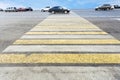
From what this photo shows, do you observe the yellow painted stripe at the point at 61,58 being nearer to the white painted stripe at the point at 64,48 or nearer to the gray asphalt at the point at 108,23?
the white painted stripe at the point at 64,48

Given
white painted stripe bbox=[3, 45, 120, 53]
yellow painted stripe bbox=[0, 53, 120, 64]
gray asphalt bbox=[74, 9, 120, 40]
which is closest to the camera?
yellow painted stripe bbox=[0, 53, 120, 64]

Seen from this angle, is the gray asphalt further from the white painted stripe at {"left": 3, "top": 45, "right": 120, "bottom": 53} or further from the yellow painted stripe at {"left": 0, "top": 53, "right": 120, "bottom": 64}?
the yellow painted stripe at {"left": 0, "top": 53, "right": 120, "bottom": 64}

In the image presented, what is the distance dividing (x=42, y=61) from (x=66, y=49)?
191 centimetres

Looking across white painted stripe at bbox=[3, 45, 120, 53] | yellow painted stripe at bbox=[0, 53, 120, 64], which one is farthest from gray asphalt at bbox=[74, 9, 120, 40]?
yellow painted stripe at bbox=[0, 53, 120, 64]

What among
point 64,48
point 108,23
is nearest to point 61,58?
point 64,48

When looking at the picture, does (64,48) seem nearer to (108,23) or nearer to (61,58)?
(61,58)

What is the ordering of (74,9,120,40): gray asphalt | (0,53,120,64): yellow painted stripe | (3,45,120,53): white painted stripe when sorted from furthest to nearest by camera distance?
(74,9,120,40): gray asphalt → (3,45,120,53): white painted stripe → (0,53,120,64): yellow painted stripe

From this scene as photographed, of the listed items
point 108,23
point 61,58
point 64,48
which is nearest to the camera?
point 61,58

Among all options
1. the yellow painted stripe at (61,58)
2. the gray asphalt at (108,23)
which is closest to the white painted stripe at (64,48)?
the yellow painted stripe at (61,58)

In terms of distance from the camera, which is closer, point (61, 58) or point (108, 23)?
point (61, 58)

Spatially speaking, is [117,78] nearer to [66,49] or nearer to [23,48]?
[66,49]

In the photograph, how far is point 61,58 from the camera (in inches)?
270

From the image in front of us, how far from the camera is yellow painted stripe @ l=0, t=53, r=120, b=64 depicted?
650 centimetres

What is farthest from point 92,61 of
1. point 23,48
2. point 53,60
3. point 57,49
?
point 23,48
